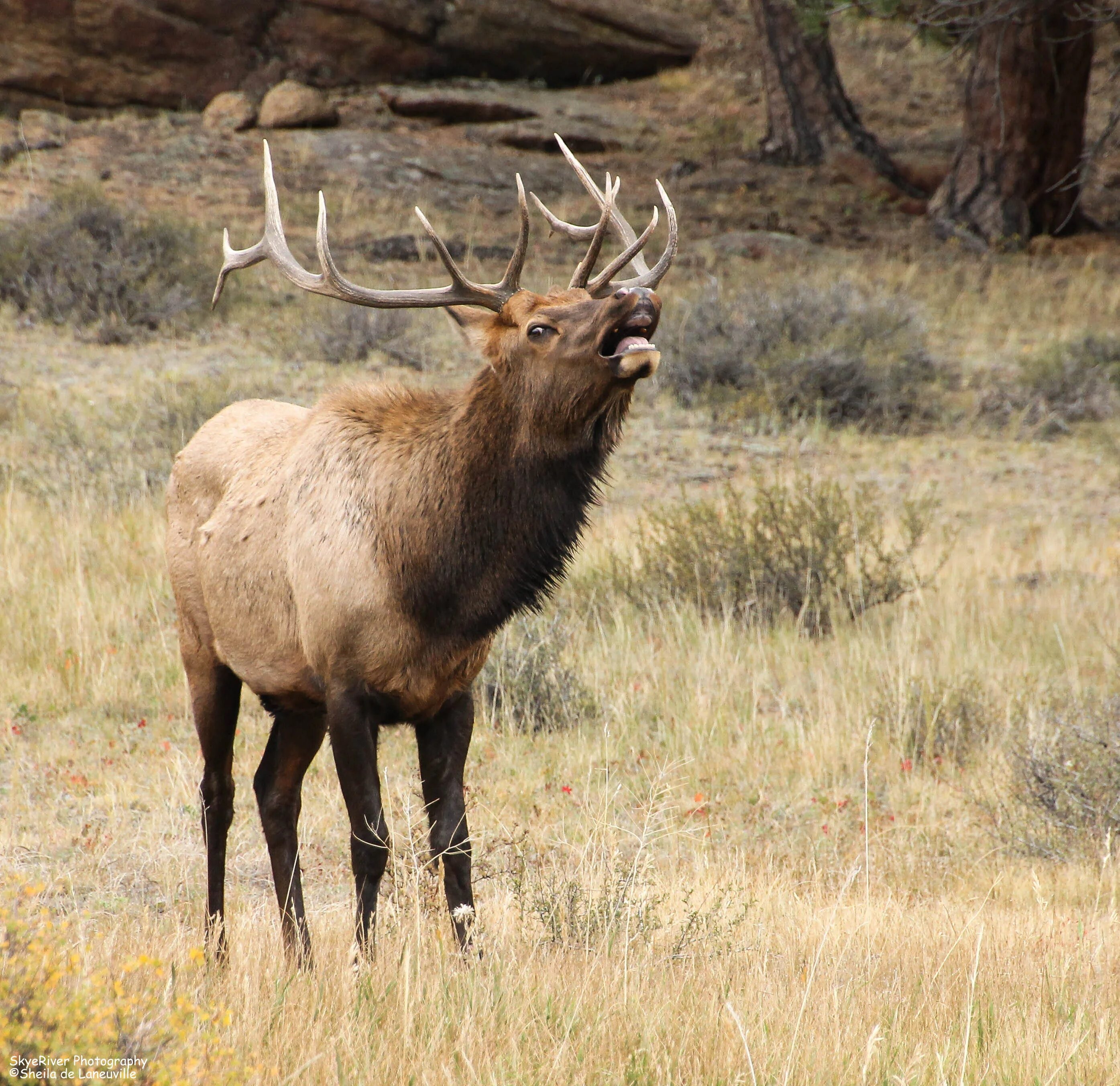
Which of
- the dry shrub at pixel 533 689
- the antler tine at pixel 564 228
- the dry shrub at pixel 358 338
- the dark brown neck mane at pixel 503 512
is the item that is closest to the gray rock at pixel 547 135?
the dry shrub at pixel 358 338

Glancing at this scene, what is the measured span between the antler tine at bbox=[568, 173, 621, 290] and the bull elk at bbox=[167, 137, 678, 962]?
14 millimetres

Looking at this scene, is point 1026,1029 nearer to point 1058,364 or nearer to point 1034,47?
point 1058,364

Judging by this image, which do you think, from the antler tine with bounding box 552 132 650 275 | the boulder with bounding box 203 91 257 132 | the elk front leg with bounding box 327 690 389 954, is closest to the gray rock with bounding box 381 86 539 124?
the boulder with bounding box 203 91 257 132

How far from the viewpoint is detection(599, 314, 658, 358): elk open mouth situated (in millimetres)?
3699

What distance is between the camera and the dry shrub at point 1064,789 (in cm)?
547

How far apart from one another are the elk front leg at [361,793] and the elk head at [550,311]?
3.34 ft

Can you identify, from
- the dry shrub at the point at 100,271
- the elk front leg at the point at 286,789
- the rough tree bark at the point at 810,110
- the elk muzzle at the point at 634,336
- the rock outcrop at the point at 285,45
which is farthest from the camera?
the rough tree bark at the point at 810,110

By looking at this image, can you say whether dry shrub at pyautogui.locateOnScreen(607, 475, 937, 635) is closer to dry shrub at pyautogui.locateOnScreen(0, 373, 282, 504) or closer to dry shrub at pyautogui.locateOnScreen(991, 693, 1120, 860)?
dry shrub at pyautogui.locateOnScreen(991, 693, 1120, 860)

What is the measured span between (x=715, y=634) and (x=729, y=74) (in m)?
23.5

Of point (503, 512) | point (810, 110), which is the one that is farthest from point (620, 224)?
point (810, 110)

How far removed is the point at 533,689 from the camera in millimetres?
6801

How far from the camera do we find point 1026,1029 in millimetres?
3385

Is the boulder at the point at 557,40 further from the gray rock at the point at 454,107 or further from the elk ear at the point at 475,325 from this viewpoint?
the elk ear at the point at 475,325

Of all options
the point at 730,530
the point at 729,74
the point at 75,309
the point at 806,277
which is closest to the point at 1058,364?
the point at 806,277
